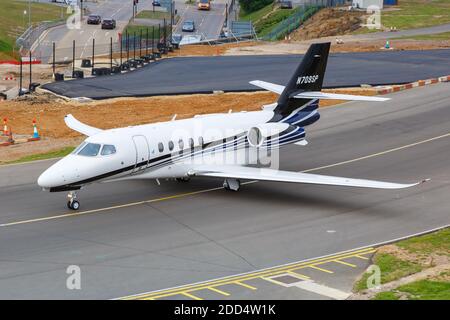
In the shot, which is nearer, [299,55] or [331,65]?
[331,65]

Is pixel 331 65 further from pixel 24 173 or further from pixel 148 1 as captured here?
pixel 148 1

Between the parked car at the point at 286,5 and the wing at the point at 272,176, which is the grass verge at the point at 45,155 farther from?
the parked car at the point at 286,5

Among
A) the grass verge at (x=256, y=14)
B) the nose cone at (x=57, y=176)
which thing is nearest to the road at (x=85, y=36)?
the grass verge at (x=256, y=14)

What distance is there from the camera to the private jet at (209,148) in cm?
3167

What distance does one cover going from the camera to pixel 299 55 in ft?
251

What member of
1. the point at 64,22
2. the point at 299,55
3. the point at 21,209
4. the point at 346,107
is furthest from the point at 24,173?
the point at 64,22

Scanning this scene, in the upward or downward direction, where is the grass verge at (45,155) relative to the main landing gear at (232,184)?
downward

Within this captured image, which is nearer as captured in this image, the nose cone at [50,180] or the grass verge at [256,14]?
the nose cone at [50,180]

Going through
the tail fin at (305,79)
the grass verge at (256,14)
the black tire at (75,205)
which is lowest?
the grass verge at (256,14)

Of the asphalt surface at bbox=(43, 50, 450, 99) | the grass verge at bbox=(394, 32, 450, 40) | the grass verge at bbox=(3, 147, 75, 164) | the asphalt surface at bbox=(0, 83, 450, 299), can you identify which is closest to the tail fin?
the asphalt surface at bbox=(0, 83, 450, 299)

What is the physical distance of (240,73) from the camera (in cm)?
6594

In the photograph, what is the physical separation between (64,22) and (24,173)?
85.4m

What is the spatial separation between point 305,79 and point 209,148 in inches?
270

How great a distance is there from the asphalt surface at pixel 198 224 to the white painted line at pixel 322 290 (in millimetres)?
424
